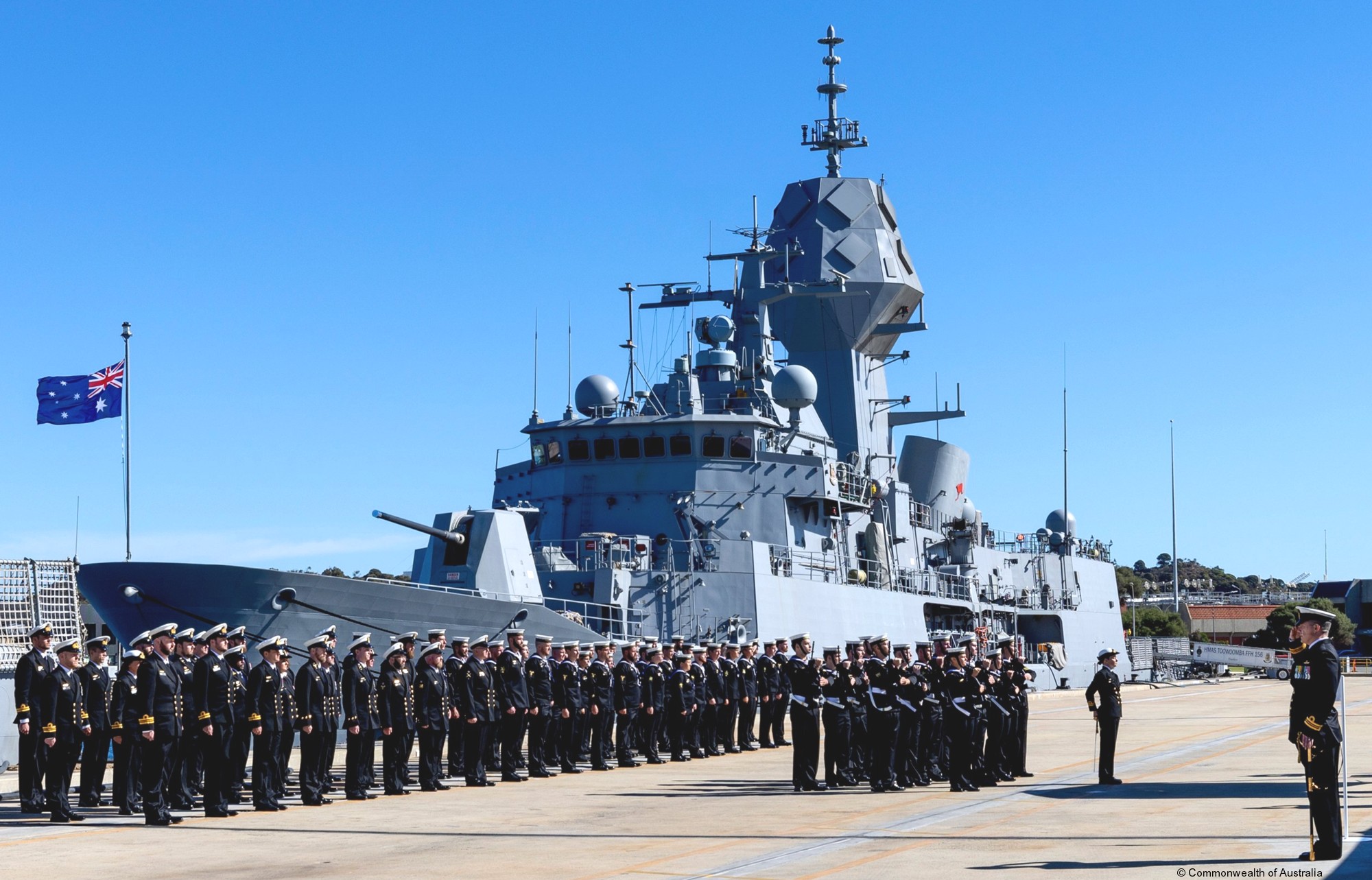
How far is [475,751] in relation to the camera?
14039mm

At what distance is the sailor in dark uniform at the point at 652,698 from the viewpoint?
16.4 metres

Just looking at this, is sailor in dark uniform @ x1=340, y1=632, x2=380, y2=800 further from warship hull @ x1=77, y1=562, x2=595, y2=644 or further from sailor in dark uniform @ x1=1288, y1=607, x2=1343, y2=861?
sailor in dark uniform @ x1=1288, y1=607, x2=1343, y2=861

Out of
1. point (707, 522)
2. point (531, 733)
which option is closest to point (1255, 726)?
point (707, 522)

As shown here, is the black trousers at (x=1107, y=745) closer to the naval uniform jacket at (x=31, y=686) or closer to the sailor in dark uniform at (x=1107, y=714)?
the sailor in dark uniform at (x=1107, y=714)

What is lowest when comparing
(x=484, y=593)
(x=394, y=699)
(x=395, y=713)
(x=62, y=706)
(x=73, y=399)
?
(x=395, y=713)

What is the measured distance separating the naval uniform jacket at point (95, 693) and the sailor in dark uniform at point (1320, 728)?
820cm

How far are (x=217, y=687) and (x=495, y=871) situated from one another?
4160 millimetres

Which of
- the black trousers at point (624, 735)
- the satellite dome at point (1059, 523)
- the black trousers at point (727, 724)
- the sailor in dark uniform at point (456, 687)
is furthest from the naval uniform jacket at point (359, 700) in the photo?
the satellite dome at point (1059, 523)

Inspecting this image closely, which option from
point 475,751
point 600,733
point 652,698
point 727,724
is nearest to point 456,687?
point 475,751

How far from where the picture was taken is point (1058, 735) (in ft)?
66.4

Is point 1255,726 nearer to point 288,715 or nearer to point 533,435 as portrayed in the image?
point 533,435

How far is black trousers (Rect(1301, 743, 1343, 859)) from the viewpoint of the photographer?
8.30 meters

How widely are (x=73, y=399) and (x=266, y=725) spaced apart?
12.5 metres

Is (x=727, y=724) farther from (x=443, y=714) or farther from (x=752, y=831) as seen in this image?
(x=752, y=831)
